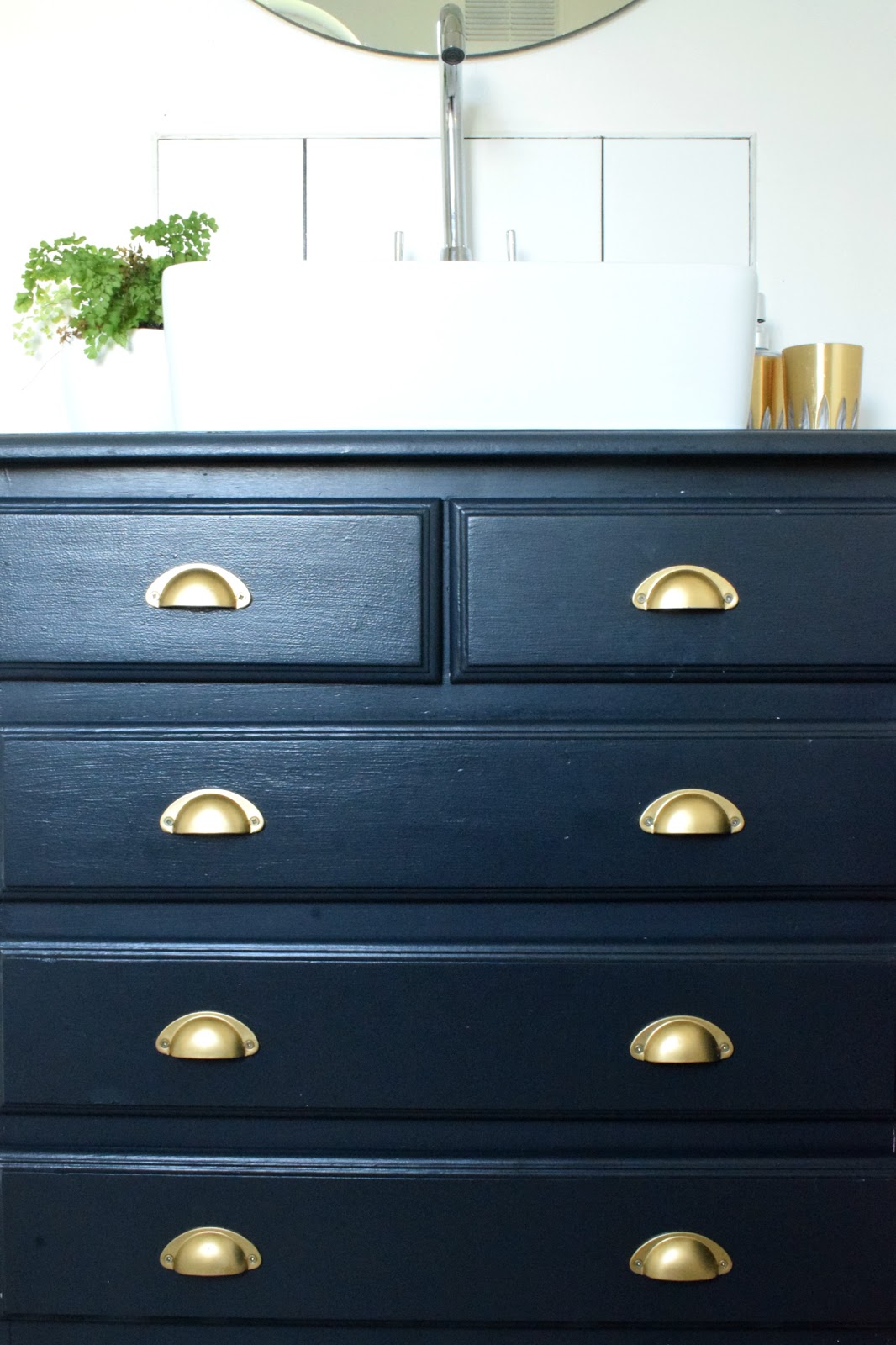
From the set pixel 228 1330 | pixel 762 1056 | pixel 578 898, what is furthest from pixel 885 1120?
pixel 228 1330

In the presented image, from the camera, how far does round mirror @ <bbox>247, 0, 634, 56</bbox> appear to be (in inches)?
51.1

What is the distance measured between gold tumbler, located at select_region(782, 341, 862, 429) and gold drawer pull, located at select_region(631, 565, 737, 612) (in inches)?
15.6

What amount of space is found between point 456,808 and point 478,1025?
20 cm

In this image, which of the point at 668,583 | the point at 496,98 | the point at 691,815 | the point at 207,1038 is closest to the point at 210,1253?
the point at 207,1038

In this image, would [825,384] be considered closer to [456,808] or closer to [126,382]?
[456,808]

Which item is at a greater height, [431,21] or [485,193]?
[431,21]

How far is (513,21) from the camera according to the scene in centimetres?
130

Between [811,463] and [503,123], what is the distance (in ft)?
2.52

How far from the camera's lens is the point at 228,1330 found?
2.89 ft

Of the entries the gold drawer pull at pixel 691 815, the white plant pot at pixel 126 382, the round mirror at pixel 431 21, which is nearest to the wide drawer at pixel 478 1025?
the gold drawer pull at pixel 691 815

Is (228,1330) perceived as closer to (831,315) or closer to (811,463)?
(811,463)

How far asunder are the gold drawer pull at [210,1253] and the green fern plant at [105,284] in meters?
0.91

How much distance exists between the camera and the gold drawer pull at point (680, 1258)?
33.8 inches

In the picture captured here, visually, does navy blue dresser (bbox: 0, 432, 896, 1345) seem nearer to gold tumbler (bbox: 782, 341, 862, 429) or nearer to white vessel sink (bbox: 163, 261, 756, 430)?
white vessel sink (bbox: 163, 261, 756, 430)
